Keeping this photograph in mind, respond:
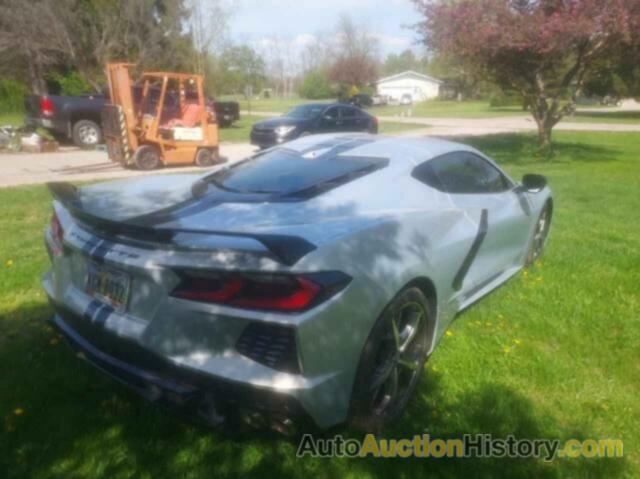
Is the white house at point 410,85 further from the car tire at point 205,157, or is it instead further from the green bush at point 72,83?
the car tire at point 205,157

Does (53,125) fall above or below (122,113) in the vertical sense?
below

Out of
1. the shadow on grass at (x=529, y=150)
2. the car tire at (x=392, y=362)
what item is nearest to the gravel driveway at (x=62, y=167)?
the shadow on grass at (x=529, y=150)

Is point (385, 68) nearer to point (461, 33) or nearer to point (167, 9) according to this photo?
point (167, 9)

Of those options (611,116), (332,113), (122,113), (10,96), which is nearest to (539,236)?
(122,113)

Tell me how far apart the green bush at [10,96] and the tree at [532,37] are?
20.1 meters

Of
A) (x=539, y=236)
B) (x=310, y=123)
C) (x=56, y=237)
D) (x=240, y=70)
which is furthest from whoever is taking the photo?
(x=240, y=70)

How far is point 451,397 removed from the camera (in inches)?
120

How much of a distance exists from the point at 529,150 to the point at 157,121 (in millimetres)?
10325

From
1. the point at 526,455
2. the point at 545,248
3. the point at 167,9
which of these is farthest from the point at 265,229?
the point at 167,9

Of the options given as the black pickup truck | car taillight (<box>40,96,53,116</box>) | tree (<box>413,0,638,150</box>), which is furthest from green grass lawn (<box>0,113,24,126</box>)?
tree (<box>413,0,638,150</box>)

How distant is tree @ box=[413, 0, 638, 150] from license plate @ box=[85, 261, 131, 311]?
1213 cm

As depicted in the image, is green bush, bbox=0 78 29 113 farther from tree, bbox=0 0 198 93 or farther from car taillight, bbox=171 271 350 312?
car taillight, bbox=171 271 350 312

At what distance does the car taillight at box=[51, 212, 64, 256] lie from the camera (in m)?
2.85

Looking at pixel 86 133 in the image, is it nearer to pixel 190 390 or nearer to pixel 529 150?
pixel 529 150
